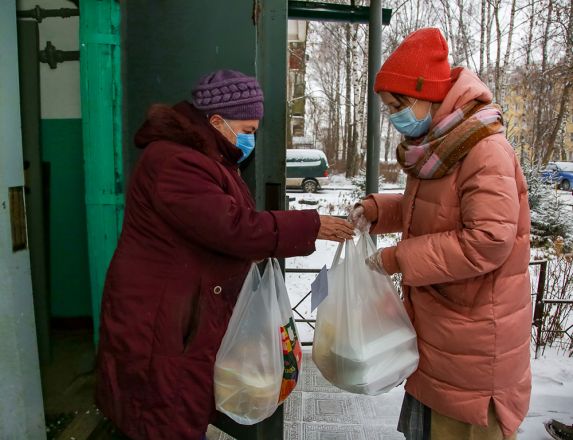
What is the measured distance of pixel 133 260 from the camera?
1.52 meters

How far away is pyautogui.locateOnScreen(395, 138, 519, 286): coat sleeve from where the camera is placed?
143 centimetres

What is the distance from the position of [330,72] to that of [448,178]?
27.5 meters

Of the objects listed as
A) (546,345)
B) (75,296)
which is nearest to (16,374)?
(75,296)

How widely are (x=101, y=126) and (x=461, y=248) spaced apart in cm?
163

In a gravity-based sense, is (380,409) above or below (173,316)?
below

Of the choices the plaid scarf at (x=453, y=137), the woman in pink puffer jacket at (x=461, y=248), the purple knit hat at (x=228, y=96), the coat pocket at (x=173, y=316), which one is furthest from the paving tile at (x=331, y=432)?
the purple knit hat at (x=228, y=96)

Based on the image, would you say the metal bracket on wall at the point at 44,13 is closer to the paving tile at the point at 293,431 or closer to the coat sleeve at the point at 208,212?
the coat sleeve at the point at 208,212

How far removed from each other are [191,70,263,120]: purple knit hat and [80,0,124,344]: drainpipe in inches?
27.9

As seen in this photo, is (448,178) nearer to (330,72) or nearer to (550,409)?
(550,409)

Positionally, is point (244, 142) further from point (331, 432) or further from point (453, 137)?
point (331, 432)

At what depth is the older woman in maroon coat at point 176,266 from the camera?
146 cm

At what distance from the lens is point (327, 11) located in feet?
10.1

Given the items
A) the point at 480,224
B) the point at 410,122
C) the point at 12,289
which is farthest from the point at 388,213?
the point at 12,289

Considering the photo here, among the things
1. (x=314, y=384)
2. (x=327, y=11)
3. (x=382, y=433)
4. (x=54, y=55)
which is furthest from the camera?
(x=314, y=384)
